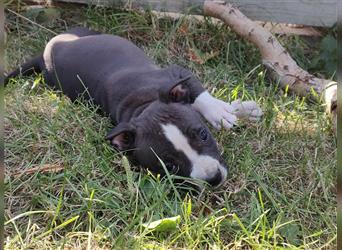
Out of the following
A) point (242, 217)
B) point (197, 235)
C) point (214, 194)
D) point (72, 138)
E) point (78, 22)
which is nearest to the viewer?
point (197, 235)

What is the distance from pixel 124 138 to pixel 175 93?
0.43 meters

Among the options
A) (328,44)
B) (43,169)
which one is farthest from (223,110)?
(328,44)

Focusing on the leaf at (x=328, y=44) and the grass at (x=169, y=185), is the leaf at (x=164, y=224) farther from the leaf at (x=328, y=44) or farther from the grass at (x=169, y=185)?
the leaf at (x=328, y=44)

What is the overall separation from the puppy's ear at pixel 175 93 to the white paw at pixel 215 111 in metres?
0.17

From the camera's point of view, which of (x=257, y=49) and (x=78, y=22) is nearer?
(x=257, y=49)

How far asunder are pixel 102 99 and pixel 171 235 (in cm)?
170

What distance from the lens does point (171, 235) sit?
260 centimetres

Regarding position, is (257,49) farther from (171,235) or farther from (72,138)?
(171,235)

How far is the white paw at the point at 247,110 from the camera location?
3.77m

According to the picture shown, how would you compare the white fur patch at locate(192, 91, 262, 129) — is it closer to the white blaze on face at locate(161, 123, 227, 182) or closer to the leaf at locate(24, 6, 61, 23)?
the white blaze on face at locate(161, 123, 227, 182)

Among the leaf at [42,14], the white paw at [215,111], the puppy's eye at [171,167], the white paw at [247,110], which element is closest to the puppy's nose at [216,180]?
the puppy's eye at [171,167]

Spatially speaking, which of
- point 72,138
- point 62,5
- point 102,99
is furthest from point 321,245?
point 62,5

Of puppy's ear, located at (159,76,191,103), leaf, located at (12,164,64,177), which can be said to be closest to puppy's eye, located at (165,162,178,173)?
puppy's ear, located at (159,76,191,103)

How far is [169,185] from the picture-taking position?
9.86 ft
